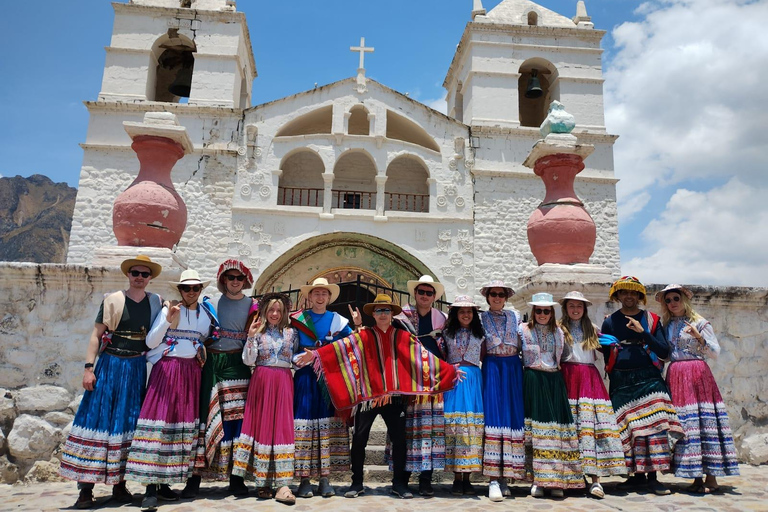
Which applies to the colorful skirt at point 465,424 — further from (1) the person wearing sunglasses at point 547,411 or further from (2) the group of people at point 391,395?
(1) the person wearing sunglasses at point 547,411

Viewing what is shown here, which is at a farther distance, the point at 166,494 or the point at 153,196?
the point at 153,196

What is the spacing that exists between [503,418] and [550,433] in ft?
1.05

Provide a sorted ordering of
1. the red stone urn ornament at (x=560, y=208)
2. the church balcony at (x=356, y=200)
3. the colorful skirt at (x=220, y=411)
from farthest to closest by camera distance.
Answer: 1. the church balcony at (x=356, y=200)
2. the red stone urn ornament at (x=560, y=208)
3. the colorful skirt at (x=220, y=411)

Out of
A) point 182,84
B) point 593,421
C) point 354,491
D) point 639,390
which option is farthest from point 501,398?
point 182,84

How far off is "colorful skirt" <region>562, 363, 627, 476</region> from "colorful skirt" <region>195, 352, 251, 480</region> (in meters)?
2.28

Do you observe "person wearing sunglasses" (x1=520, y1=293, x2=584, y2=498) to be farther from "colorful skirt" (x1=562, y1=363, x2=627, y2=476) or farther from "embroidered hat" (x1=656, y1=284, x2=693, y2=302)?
"embroidered hat" (x1=656, y1=284, x2=693, y2=302)

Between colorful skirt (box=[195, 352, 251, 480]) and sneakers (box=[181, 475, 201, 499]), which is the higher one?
colorful skirt (box=[195, 352, 251, 480])

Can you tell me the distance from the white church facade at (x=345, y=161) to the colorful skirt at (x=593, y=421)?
30.0ft

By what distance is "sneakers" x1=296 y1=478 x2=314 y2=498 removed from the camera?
369 cm

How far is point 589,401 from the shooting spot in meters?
3.90

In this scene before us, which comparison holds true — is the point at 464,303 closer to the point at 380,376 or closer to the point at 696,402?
the point at 380,376

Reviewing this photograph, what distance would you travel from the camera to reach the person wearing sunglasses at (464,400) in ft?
12.5

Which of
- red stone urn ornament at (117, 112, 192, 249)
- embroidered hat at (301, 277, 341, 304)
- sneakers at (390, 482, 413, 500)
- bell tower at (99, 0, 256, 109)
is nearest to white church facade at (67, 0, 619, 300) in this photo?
bell tower at (99, 0, 256, 109)

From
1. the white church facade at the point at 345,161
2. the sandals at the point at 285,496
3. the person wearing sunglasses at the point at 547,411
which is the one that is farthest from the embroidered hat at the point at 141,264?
the white church facade at the point at 345,161
